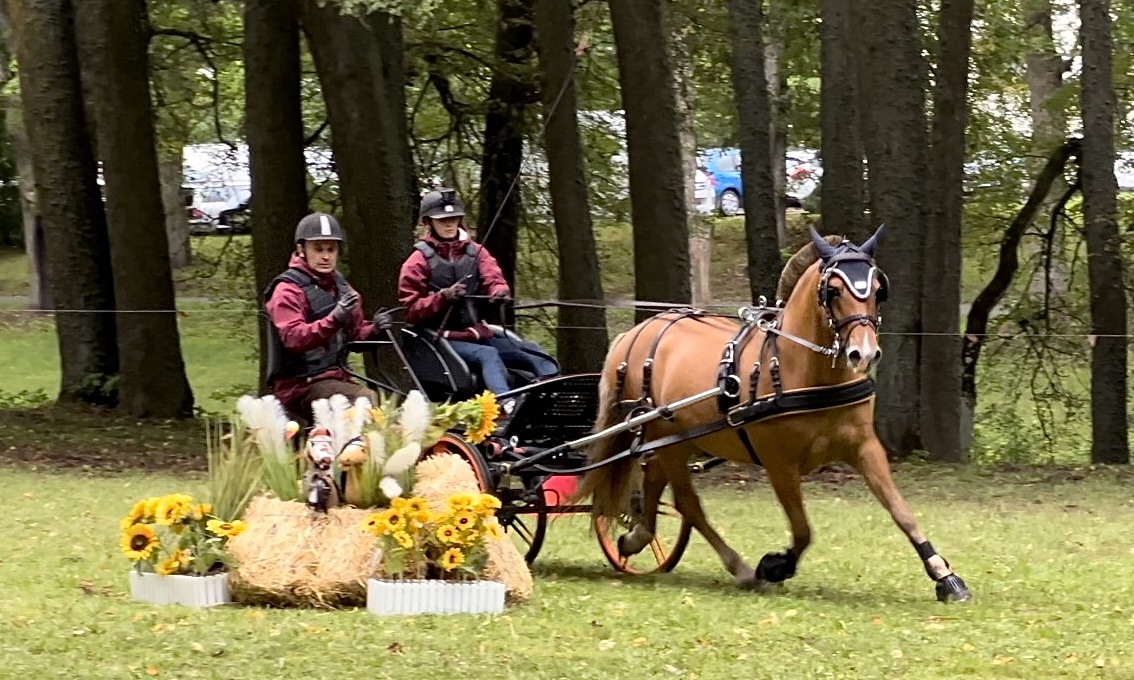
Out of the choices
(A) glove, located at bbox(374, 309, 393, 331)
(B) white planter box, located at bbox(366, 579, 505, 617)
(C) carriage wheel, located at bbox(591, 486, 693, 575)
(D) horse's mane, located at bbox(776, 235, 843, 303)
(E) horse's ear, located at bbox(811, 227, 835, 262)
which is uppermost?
(E) horse's ear, located at bbox(811, 227, 835, 262)

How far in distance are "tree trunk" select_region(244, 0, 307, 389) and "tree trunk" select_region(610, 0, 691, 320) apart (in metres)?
3.63

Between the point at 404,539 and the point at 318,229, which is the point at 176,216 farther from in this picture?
the point at 404,539

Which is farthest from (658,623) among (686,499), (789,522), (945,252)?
(945,252)

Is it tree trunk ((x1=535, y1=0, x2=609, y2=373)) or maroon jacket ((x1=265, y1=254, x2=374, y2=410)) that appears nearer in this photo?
maroon jacket ((x1=265, y1=254, x2=374, y2=410))

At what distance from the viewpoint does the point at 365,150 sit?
17.0 meters

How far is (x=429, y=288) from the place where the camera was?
10172 millimetres

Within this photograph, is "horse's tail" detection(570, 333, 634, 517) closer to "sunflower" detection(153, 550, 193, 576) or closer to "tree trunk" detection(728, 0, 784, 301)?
"sunflower" detection(153, 550, 193, 576)

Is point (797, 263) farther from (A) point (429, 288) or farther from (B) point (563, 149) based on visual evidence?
(B) point (563, 149)

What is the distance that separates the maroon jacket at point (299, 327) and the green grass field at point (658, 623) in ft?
4.46

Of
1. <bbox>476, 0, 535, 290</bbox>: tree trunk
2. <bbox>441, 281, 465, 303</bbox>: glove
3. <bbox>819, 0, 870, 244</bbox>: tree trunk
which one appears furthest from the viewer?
<bbox>476, 0, 535, 290</bbox>: tree trunk

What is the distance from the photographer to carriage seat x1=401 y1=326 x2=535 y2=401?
9875 millimetres

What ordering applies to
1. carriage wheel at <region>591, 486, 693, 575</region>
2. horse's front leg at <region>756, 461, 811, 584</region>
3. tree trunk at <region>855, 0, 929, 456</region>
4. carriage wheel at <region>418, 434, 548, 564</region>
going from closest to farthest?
horse's front leg at <region>756, 461, 811, 584</region>
carriage wheel at <region>418, 434, 548, 564</region>
carriage wheel at <region>591, 486, 693, 575</region>
tree trunk at <region>855, 0, 929, 456</region>

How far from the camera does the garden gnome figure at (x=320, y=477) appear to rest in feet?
26.9

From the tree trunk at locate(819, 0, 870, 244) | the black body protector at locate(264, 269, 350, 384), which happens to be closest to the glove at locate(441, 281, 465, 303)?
the black body protector at locate(264, 269, 350, 384)
